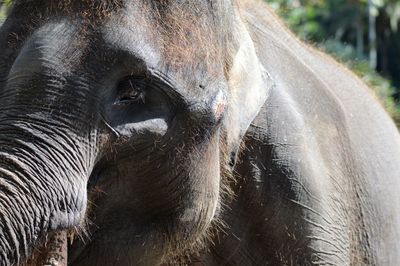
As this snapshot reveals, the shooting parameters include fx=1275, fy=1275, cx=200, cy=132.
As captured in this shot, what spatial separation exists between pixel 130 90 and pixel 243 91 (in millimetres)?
800

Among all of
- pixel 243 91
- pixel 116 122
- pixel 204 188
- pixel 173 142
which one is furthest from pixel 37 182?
pixel 243 91

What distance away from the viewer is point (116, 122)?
4266mm

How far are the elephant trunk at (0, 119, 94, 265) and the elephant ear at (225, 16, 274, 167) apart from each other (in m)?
0.85

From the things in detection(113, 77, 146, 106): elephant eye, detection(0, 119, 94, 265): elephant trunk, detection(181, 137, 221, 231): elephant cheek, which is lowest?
detection(181, 137, 221, 231): elephant cheek

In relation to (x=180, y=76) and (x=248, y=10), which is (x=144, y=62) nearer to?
(x=180, y=76)

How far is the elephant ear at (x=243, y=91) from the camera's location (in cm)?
486

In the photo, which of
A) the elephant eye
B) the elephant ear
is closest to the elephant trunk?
the elephant eye

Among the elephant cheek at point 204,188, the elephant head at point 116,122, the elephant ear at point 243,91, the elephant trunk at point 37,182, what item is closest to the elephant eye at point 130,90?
the elephant head at point 116,122

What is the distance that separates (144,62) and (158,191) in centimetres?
52

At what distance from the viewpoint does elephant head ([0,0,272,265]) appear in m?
3.95

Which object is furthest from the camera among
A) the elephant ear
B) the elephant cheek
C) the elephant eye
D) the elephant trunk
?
the elephant ear

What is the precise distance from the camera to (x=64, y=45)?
4.17m

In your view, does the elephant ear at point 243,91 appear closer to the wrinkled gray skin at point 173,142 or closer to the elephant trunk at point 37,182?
the wrinkled gray skin at point 173,142

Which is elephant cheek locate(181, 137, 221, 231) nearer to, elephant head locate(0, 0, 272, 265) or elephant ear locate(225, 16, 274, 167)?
elephant head locate(0, 0, 272, 265)
